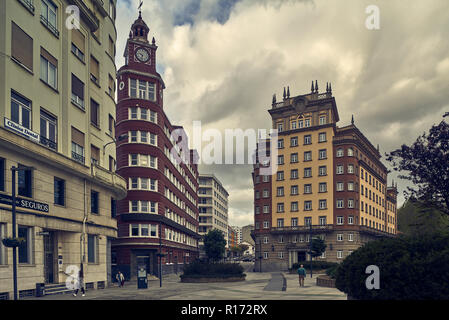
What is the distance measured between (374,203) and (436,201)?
225 feet

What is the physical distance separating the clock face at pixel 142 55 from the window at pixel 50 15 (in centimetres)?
2956

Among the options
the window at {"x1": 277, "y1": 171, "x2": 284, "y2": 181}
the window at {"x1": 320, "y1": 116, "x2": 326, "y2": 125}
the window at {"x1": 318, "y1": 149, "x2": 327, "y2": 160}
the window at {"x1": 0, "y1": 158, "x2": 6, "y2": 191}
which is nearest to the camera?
the window at {"x1": 0, "y1": 158, "x2": 6, "y2": 191}

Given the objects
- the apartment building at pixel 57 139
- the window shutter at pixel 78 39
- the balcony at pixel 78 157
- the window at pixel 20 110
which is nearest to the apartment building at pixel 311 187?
the apartment building at pixel 57 139

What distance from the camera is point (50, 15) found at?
29.6 meters

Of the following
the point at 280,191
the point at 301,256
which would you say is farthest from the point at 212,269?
the point at 280,191

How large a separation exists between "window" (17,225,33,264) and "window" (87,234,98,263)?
8.42 m

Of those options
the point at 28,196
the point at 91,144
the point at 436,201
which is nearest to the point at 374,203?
the point at 436,201

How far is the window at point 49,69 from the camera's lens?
28.3 metres

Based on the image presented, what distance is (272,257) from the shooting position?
84.8 meters

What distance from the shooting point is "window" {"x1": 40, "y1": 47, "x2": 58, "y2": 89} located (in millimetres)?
28312

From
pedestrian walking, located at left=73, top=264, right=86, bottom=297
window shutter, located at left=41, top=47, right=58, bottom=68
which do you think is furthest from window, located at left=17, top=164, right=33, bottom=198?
window shutter, located at left=41, top=47, right=58, bottom=68

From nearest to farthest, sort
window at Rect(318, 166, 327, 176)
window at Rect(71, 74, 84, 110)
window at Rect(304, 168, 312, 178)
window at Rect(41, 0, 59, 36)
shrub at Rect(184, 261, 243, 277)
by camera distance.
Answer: window at Rect(41, 0, 59, 36), window at Rect(71, 74, 84, 110), shrub at Rect(184, 261, 243, 277), window at Rect(318, 166, 327, 176), window at Rect(304, 168, 312, 178)

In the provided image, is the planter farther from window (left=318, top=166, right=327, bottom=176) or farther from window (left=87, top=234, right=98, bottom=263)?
window (left=318, top=166, right=327, bottom=176)
